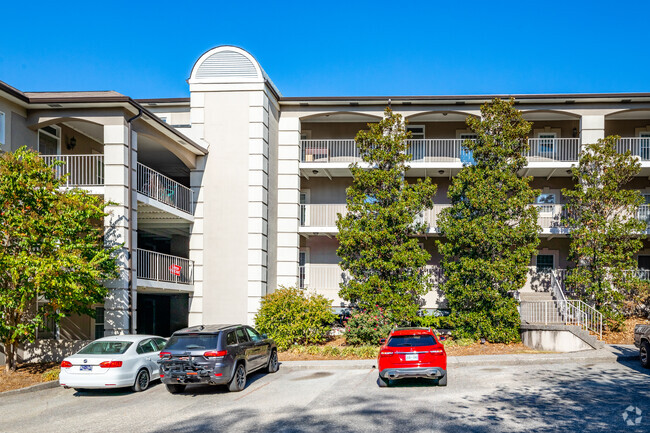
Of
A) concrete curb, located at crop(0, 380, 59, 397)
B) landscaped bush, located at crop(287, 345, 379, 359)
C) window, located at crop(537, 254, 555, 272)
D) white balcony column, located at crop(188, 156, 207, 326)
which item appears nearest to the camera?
concrete curb, located at crop(0, 380, 59, 397)

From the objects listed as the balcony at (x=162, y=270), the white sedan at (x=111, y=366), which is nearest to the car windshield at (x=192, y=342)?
the white sedan at (x=111, y=366)

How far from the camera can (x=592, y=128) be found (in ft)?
85.1

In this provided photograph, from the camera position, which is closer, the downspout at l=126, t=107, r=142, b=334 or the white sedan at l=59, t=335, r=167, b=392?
the white sedan at l=59, t=335, r=167, b=392

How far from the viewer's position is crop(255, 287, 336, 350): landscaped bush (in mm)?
22578

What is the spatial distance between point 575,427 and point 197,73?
2050 centimetres

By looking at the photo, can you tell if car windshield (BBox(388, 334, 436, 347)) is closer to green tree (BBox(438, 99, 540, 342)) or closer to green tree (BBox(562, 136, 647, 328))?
green tree (BBox(438, 99, 540, 342))

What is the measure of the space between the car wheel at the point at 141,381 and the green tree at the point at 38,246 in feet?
9.47

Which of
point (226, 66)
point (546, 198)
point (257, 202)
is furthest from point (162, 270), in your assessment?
point (546, 198)

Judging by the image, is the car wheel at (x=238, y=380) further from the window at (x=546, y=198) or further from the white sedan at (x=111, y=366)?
the window at (x=546, y=198)

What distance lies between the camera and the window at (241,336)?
49.4 ft

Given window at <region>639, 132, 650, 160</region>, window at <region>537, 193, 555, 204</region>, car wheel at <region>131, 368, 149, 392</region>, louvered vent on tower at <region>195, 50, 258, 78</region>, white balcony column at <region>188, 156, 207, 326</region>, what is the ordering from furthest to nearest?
window at <region>537, 193, 555, 204</region> → window at <region>639, 132, 650, 160</region> → louvered vent on tower at <region>195, 50, 258, 78</region> → white balcony column at <region>188, 156, 207, 326</region> → car wheel at <region>131, 368, 149, 392</region>

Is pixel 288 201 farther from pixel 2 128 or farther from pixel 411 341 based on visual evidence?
pixel 411 341

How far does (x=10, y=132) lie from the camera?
19.3 metres

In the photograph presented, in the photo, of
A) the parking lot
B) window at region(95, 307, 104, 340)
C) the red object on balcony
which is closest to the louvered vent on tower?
the red object on balcony
